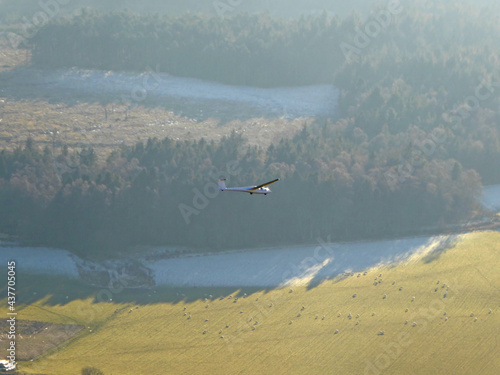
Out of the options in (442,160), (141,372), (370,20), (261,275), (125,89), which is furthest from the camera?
(370,20)

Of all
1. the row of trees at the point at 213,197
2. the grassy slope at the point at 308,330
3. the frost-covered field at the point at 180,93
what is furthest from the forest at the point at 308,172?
the grassy slope at the point at 308,330

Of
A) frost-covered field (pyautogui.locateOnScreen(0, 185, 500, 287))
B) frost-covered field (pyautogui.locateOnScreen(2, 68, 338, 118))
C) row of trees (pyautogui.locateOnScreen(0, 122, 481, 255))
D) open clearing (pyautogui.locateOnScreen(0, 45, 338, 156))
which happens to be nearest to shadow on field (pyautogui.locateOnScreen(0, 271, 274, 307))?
frost-covered field (pyautogui.locateOnScreen(0, 185, 500, 287))

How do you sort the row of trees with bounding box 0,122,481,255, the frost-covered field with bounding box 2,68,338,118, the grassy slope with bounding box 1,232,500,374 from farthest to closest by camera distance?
the frost-covered field with bounding box 2,68,338,118 < the row of trees with bounding box 0,122,481,255 < the grassy slope with bounding box 1,232,500,374

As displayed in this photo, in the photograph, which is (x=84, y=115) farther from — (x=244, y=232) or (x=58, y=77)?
(x=244, y=232)

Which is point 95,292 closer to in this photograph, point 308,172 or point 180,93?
point 308,172

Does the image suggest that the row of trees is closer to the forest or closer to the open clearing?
Answer: the forest

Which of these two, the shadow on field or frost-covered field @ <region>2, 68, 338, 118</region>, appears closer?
the shadow on field

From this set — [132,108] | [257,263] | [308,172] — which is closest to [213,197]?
[257,263]

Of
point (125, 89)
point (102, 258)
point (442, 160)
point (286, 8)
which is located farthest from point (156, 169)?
point (286, 8)
